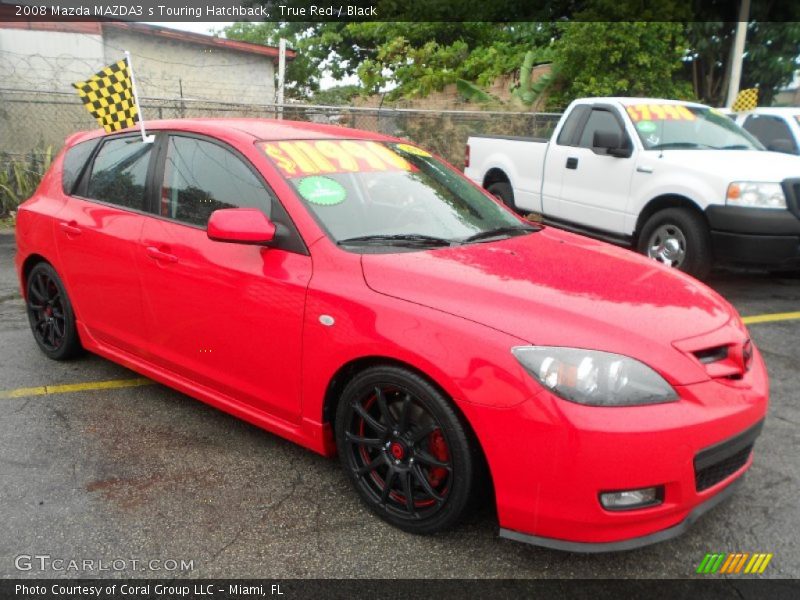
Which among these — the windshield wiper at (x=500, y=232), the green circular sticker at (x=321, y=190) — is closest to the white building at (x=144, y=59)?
the green circular sticker at (x=321, y=190)

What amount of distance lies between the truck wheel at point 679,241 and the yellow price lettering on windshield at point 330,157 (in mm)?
3821

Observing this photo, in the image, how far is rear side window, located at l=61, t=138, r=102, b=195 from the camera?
4410 millimetres

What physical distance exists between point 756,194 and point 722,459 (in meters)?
4.56

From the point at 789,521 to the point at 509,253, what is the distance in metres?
1.62

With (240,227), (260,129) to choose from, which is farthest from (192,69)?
(240,227)

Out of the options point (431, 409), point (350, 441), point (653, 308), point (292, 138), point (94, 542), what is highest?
point (292, 138)

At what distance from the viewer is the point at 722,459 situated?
249 centimetres

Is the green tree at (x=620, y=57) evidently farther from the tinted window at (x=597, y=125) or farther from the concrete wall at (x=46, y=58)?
the concrete wall at (x=46, y=58)

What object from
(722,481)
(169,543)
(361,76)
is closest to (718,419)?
(722,481)

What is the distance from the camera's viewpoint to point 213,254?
11.0 ft

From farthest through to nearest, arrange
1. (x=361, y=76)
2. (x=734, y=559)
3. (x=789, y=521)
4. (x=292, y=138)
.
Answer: (x=361, y=76)
(x=292, y=138)
(x=789, y=521)
(x=734, y=559)

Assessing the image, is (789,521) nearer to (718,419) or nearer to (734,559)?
(734,559)

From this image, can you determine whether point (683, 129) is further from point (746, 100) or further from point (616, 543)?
point (616, 543)

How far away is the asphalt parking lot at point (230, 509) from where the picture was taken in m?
2.64
